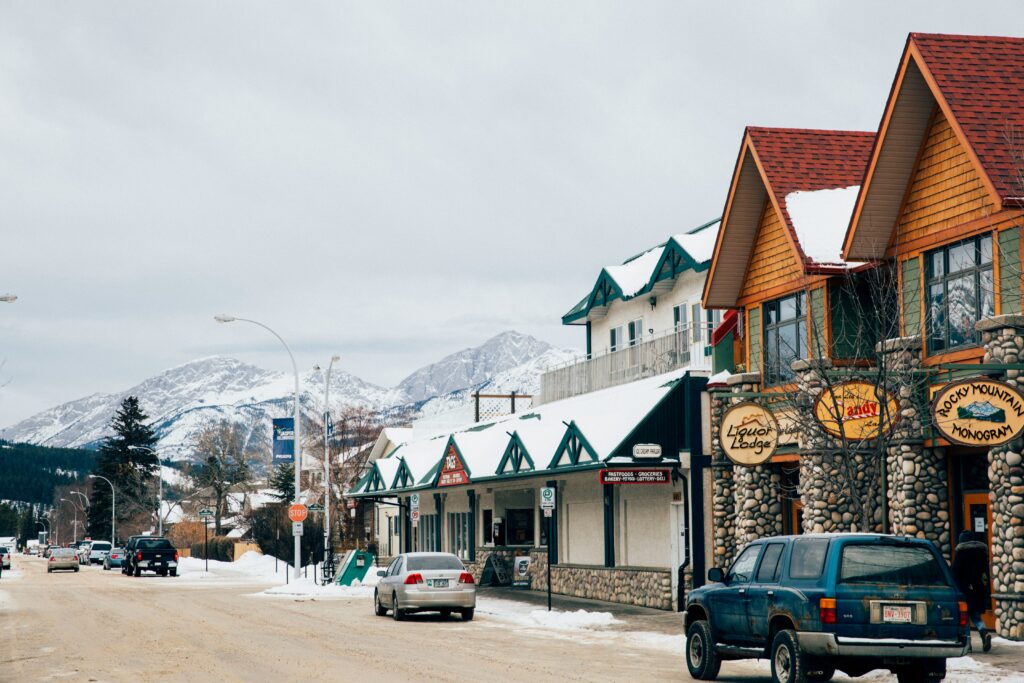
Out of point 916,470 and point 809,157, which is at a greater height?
point 809,157

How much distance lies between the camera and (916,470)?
888 inches

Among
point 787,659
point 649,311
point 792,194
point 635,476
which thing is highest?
point 792,194

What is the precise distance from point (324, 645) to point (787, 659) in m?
9.13

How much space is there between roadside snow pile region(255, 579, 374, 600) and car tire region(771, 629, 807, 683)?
2472 centimetres

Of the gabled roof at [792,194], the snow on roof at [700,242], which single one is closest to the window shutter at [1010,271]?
the gabled roof at [792,194]

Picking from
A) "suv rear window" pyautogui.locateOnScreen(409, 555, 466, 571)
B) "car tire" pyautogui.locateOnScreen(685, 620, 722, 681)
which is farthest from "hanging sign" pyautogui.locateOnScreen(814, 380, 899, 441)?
"suv rear window" pyautogui.locateOnScreen(409, 555, 466, 571)

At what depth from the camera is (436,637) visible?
2305 centimetres

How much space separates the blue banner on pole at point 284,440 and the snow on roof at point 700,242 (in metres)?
15.7

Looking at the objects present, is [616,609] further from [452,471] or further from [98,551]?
[98,551]

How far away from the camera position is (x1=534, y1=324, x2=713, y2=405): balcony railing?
3356cm

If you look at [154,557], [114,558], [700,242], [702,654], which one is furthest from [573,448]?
[114,558]

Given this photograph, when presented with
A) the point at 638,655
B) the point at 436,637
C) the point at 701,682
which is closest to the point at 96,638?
the point at 436,637

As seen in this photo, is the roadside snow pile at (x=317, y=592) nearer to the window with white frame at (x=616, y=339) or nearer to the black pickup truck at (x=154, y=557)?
the window with white frame at (x=616, y=339)

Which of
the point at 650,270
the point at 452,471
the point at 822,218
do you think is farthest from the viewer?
the point at 452,471
